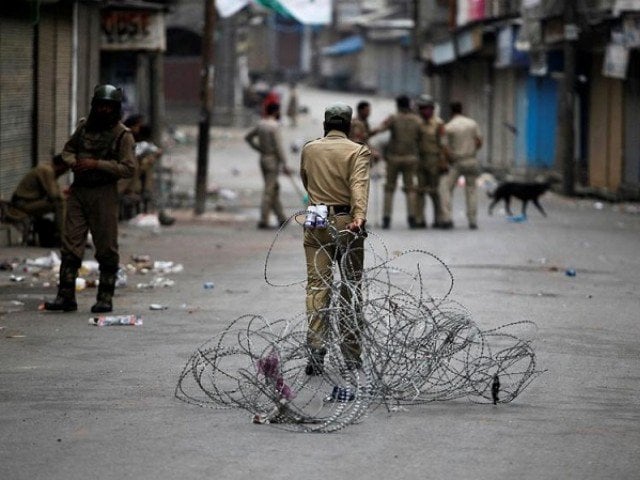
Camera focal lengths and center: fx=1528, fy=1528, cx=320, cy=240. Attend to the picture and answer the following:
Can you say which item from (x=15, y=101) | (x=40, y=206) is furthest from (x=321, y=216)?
(x=15, y=101)

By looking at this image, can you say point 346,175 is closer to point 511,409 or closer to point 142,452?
point 511,409

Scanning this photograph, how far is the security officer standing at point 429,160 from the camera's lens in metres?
21.6

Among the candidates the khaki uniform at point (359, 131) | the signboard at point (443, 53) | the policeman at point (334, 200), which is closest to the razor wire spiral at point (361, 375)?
the policeman at point (334, 200)

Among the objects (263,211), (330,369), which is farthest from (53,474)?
(263,211)

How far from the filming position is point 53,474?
267 inches

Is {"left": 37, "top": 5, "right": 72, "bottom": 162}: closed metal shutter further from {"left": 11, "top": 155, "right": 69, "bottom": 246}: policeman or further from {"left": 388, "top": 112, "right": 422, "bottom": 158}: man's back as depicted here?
{"left": 388, "top": 112, "right": 422, "bottom": 158}: man's back

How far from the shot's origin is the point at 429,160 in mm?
21688

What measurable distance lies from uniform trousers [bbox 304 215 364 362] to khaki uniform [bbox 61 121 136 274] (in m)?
2.93

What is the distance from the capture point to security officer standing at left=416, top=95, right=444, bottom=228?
21594mm

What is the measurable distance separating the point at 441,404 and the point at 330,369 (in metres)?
0.66

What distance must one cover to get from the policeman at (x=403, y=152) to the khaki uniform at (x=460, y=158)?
457 mm

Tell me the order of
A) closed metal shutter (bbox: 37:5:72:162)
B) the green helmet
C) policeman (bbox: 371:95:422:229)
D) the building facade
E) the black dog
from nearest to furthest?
the green helmet < closed metal shutter (bbox: 37:5:72:162) < policeman (bbox: 371:95:422:229) < the black dog < the building facade

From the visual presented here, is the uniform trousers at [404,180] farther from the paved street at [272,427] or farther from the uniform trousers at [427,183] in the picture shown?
the paved street at [272,427]

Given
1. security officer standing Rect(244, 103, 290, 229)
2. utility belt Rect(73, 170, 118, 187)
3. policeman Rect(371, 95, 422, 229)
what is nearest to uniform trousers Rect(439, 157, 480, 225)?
policeman Rect(371, 95, 422, 229)
